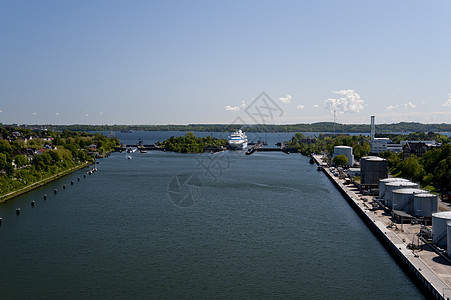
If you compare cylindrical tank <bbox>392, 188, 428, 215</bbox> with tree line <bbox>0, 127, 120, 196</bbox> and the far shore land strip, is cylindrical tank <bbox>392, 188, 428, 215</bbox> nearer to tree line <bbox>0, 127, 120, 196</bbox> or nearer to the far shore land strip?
the far shore land strip

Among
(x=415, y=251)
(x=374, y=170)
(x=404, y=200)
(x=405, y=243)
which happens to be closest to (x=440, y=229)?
(x=415, y=251)

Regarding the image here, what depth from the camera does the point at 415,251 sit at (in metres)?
16.6

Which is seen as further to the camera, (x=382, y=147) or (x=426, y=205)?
(x=382, y=147)

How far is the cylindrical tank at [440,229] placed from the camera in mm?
16688

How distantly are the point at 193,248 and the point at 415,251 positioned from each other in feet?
30.3

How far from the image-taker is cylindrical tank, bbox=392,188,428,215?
2221 cm

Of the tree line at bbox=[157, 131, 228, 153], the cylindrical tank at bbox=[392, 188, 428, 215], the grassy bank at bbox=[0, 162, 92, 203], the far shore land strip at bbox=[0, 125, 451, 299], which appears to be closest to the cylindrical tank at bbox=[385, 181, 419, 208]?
the far shore land strip at bbox=[0, 125, 451, 299]

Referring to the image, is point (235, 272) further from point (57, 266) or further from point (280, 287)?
point (57, 266)

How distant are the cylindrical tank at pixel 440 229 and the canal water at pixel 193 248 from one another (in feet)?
6.69

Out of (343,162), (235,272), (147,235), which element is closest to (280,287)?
(235,272)

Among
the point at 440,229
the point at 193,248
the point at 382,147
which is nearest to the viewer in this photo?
the point at 440,229

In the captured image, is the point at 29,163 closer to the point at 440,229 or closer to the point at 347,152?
the point at 347,152

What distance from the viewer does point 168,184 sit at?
121 feet

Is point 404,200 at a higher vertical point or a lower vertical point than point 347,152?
lower
